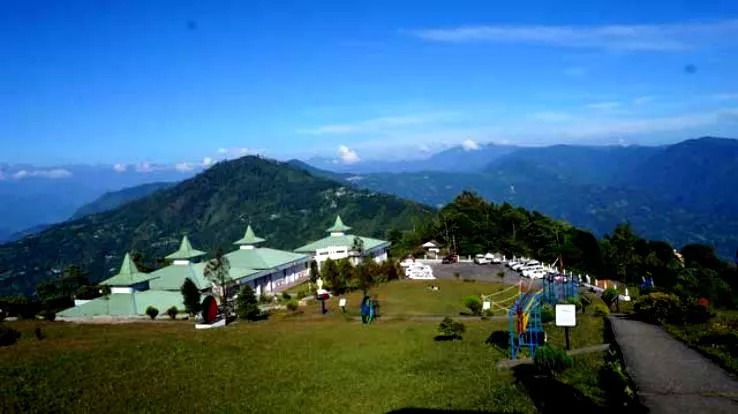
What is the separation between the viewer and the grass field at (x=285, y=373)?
610 inches

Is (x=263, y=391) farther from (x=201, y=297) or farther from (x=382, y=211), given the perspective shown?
(x=382, y=211)

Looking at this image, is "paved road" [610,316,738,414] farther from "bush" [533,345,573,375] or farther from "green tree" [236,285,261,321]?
"green tree" [236,285,261,321]

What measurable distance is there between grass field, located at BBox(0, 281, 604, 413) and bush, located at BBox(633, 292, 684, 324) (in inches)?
74.3

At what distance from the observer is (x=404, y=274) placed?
53219 mm

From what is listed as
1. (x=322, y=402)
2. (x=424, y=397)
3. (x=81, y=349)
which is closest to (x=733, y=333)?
(x=424, y=397)

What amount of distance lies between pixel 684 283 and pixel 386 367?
68.6 ft

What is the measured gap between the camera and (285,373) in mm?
19266

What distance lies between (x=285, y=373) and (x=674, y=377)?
1062 centimetres

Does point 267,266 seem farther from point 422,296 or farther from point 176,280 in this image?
point 422,296

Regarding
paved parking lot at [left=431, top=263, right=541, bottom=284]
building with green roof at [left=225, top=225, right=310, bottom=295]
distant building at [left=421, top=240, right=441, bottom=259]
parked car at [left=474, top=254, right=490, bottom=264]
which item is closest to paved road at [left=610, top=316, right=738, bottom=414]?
paved parking lot at [left=431, top=263, right=541, bottom=284]

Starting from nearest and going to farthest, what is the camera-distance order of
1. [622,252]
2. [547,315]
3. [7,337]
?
[547,315], [7,337], [622,252]

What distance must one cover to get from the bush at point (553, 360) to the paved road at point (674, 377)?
154 centimetres

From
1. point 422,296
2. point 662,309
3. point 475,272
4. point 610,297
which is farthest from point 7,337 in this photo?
point 475,272

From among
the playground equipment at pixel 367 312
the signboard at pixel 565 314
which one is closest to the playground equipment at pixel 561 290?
the playground equipment at pixel 367 312
